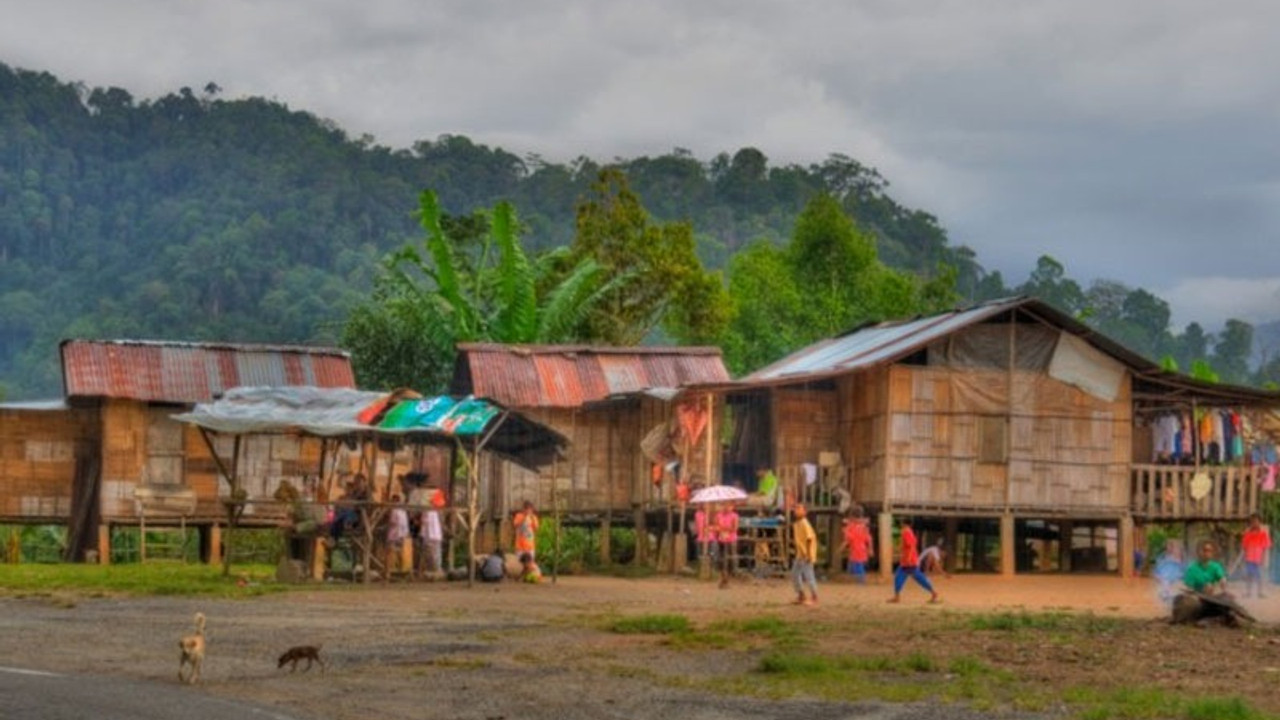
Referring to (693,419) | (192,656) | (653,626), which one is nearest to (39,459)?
(693,419)

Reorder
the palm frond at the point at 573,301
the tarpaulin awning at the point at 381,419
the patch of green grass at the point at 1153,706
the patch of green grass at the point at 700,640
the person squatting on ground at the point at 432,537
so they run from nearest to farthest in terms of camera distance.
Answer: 1. the patch of green grass at the point at 1153,706
2. the patch of green grass at the point at 700,640
3. the tarpaulin awning at the point at 381,419
4. the person squatting on ground at the point at 432,537
5. the palm frond at the point at 573,301

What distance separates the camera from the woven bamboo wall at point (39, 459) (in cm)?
4047

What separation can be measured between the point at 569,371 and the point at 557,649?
21666 millimetres

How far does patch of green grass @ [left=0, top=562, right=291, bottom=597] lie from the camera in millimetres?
27469

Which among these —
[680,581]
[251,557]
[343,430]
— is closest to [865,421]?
[680,581]

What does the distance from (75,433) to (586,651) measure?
78.0 feet

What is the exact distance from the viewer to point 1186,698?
16031 millimetres

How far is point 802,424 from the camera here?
124 feet

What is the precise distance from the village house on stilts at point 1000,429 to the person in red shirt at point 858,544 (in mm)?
1333

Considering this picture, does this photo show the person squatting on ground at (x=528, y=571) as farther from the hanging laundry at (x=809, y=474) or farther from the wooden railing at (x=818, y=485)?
the hanging laundry at (x=809, y=474)

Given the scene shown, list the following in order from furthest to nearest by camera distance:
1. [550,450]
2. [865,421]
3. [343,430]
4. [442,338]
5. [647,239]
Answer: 1. [647,239]
2. [442,338]
3. [865,421]
4. [550,450]
5. [343,430]

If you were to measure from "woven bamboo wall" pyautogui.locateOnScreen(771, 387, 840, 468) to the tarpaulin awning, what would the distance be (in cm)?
577

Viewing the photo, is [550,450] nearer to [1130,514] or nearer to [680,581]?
[680,581]

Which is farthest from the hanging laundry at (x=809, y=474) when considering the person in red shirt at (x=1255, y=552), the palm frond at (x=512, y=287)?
the palm frond at (x=512, y=287)
